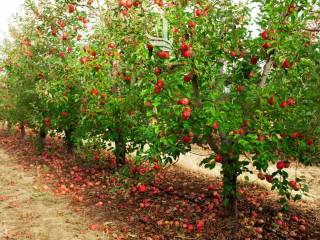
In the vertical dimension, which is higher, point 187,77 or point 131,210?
point 187,77

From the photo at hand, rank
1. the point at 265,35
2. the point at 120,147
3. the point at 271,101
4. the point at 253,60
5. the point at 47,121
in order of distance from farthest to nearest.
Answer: the point at 47,121 → the point at 120,147 → the point at 253,60 → the point at 265,35 → the point at 271,101

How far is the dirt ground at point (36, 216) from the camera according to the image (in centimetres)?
641

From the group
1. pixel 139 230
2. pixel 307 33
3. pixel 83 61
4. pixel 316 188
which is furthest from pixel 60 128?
pixel 307 33

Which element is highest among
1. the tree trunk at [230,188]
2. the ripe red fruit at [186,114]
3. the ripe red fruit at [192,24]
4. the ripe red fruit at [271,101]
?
the ripe red fruit at [192,24]

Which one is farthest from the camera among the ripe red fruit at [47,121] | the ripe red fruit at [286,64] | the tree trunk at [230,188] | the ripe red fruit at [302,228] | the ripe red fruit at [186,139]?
the ripe red fruit at [47,121]

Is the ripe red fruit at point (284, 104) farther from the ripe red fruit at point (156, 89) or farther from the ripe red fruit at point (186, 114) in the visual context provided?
the ripe red fruit at point (156, 89)

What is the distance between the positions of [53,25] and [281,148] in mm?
Result: 8399

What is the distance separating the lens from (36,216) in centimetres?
730

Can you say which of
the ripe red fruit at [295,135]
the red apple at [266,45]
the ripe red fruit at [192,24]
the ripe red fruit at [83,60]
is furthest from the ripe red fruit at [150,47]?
the ripe red fruit at [83,60]

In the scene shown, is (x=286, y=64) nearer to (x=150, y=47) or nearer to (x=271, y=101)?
(x=271, y=101)

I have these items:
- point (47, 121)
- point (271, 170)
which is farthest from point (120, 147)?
point (271, 170)

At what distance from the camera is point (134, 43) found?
24.1 feet

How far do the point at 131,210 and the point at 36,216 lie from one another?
5.91 feet

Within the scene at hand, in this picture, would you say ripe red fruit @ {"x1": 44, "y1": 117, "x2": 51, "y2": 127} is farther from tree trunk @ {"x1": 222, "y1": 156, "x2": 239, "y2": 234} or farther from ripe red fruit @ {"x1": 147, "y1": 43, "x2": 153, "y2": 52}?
ripe red fruit @ {"x1": 147, "y1": 43, "x2": 153, "y2": 52}
